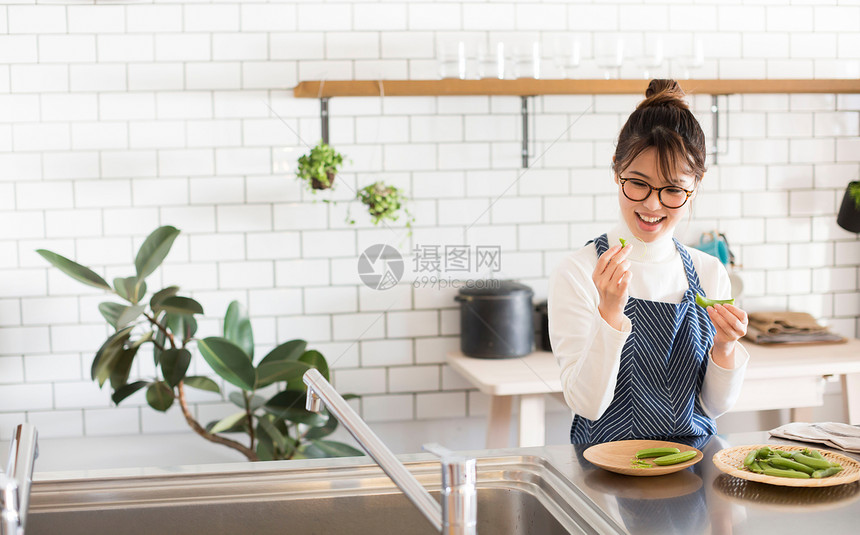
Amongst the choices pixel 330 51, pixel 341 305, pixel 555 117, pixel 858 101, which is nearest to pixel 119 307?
pixel 341 305

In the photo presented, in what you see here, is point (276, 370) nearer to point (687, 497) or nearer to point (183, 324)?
point (183, 324)

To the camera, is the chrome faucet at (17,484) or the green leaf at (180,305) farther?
the green leaf at (180,305)

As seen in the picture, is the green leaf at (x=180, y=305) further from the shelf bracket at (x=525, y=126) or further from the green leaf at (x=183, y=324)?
the shelf bracket at (x=525, y=126)

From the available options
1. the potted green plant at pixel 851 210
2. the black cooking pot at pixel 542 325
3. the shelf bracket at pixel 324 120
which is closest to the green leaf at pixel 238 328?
the shelf bracket at pixel 324 120

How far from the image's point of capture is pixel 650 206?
1.57m

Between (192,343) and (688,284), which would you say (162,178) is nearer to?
(192,343)

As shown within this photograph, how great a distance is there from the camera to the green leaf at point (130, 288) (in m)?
2.50

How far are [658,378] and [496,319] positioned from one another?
110 cm

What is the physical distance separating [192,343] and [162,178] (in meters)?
0.56

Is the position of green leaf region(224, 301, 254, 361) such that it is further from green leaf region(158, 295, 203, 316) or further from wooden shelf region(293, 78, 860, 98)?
wooden shelf region(293, 78, 860, 98)

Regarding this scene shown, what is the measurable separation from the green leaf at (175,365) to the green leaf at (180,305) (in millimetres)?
120

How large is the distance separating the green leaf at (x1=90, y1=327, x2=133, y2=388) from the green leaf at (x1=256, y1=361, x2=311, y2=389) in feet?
1.36

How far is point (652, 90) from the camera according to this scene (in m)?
1.67

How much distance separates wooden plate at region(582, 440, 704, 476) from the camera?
1292mm
